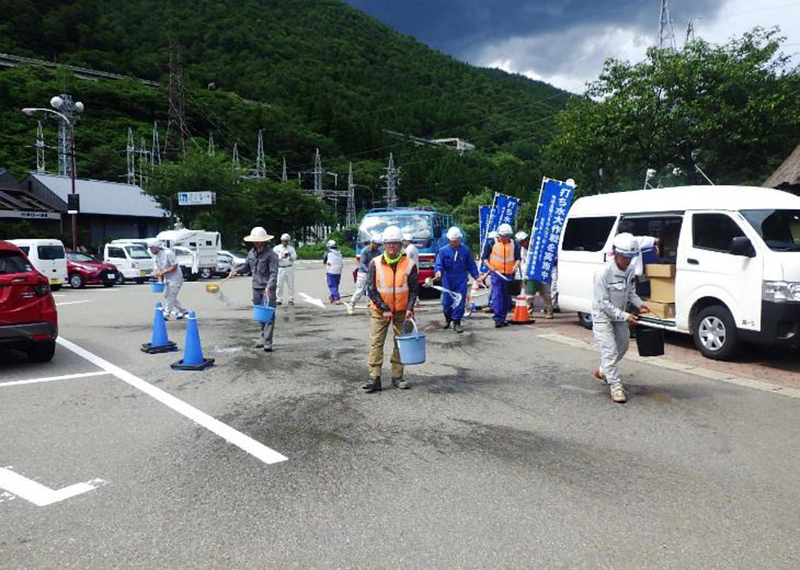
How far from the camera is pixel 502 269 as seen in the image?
11.5 m

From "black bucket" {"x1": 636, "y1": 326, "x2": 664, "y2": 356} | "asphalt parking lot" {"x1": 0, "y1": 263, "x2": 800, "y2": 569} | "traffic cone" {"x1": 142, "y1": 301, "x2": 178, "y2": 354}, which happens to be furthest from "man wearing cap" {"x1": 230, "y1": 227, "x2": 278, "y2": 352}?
"black bucket" {"x1": 636, "y1": 326, "x2": 664, "y2": 356}

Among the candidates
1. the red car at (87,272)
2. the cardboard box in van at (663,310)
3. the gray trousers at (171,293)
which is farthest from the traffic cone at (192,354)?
the red car at (87,272)

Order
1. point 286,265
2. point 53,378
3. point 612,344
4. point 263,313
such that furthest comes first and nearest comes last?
point 286,265 < point 263,313 < point 53,378 < point 612,344

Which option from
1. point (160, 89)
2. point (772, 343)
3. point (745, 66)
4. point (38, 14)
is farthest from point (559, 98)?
point (772, 343)

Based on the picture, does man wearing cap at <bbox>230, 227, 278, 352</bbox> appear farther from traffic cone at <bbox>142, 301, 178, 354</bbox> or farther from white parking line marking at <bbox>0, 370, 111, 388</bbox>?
white parking line marking at <bbox>0, 370, 111, 388</bbox>

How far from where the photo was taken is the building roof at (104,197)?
4803 cm

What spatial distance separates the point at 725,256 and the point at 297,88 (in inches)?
4075

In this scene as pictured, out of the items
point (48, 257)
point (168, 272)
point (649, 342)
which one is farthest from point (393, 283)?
point (48, 257)

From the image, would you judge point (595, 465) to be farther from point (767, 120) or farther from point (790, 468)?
point (767, 120)

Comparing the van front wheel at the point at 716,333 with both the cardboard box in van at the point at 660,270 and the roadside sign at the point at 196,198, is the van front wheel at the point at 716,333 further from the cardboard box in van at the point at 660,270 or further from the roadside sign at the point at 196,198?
the roadside sign at the point at 196,198

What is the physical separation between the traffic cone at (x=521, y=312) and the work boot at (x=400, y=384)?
547cm

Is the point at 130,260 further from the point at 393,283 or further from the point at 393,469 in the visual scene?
the point at 393,469

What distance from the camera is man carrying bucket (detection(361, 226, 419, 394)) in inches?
265

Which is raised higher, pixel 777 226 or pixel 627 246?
pixel 777 226
